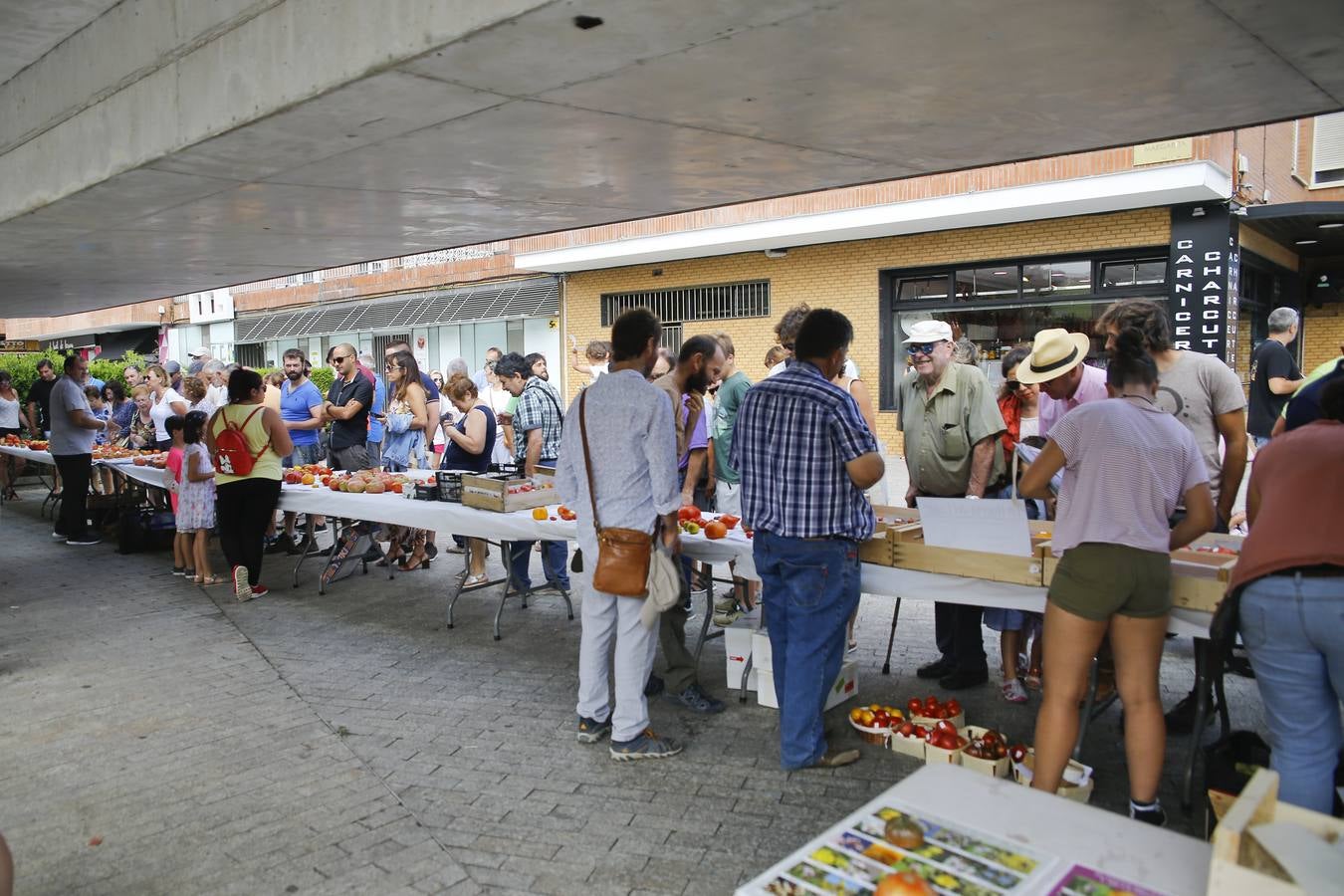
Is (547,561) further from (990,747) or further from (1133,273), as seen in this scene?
(1133,273)

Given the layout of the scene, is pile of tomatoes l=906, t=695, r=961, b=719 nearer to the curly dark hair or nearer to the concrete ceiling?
the curly dark hair

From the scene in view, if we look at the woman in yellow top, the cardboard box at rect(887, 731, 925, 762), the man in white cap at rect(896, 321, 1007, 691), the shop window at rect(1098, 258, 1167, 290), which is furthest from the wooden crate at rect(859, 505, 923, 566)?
the shop window at rect(1098, 258, 1167, 290)

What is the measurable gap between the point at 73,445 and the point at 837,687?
338 inches

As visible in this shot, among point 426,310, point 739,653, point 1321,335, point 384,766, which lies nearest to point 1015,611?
point 739,653

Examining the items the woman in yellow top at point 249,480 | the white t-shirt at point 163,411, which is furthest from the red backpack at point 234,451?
the white t-shirt at point 163,411

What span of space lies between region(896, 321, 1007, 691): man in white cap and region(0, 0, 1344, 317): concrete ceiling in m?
1.07

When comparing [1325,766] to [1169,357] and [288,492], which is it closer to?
[1169,357]

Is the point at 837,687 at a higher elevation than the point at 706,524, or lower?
lower

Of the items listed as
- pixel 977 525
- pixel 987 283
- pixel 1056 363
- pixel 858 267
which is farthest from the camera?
pixel 858 267

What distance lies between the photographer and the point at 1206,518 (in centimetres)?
313

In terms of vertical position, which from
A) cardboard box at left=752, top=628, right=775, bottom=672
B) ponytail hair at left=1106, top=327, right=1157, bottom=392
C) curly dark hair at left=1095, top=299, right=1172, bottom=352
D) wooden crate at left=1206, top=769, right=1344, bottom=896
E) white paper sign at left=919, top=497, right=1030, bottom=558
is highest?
curly dark hair at left=1095, top=299, right=1172, bottom=352

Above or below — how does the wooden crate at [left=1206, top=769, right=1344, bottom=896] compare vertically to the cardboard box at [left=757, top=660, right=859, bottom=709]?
above

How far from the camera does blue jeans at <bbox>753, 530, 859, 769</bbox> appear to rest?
370 centimetres

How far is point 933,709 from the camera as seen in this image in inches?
167
